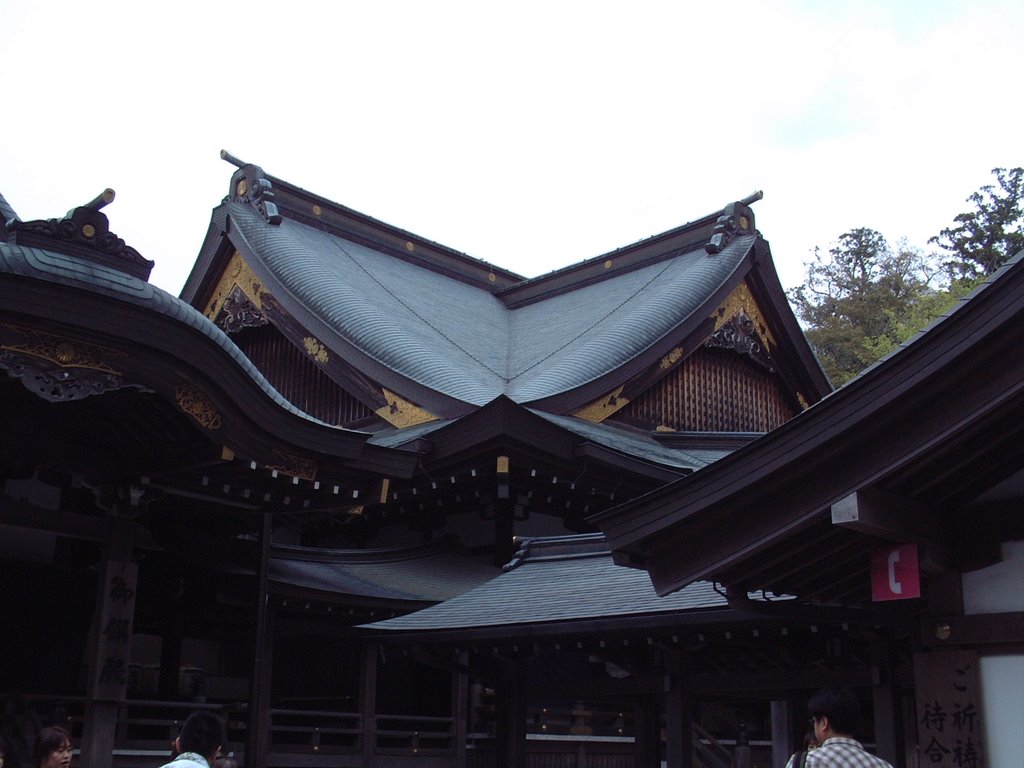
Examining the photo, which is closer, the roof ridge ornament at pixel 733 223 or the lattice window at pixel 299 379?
the lattice window at pixel 299 379

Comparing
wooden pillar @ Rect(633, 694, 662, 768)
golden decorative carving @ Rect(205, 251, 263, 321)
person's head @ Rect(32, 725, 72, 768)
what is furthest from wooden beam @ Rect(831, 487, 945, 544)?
golden decorative carving @ Rect(205, 251, 263, 321)

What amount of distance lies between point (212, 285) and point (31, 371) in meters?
9.65

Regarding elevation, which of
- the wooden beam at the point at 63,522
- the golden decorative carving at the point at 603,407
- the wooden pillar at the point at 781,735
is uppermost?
the golden decorative carving at the point at 603,407

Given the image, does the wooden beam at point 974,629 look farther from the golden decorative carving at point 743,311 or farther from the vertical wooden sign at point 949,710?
the golden decorative carving at point 743,311

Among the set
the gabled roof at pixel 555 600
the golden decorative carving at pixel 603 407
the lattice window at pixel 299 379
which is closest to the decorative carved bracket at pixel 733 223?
the golden decorative carving at pixel 603 407

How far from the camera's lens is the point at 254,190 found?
18.4 metres

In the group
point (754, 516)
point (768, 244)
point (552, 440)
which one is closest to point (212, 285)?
point (552, 440)

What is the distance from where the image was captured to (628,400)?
636 inches

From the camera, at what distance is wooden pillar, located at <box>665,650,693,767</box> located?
30.3 feet

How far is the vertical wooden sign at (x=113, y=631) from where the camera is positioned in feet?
32.2

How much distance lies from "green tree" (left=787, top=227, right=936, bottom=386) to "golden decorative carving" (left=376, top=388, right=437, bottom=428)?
64.1 feet

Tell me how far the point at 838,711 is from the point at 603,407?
11409 mm

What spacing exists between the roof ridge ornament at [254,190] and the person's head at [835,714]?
14.9 meters

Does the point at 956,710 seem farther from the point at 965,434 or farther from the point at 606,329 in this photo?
the point at 606,329
